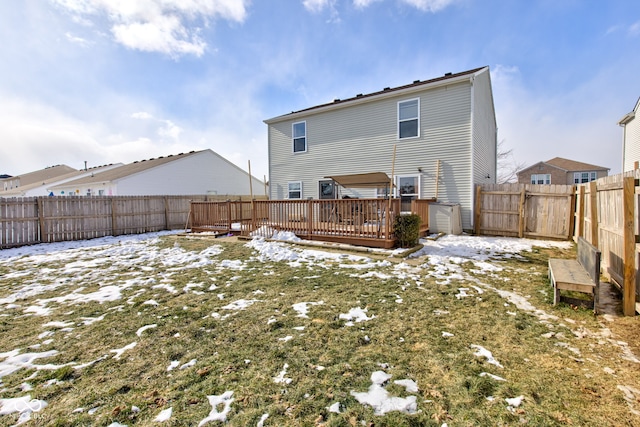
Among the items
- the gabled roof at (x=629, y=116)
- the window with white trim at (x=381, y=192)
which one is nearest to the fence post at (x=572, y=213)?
the window with white trim at (x=381, y=192)

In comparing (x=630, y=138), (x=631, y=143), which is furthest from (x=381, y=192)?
(x=630, y=138)

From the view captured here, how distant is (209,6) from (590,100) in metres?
19.7

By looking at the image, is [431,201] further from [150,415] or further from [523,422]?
[150,415]

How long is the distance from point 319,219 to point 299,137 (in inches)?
252

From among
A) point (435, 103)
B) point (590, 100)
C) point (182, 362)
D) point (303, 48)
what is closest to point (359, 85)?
point (303, 48)

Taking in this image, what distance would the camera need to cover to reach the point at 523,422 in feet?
5.61

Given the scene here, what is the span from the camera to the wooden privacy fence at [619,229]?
129 inches

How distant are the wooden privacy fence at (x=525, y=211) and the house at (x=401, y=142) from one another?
547mm

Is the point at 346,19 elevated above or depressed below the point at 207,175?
above

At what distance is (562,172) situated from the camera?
33719 millimetres

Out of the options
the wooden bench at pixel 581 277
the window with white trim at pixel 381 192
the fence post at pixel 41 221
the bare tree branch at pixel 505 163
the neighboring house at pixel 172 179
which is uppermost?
the bare tree branch at pixel 505 163

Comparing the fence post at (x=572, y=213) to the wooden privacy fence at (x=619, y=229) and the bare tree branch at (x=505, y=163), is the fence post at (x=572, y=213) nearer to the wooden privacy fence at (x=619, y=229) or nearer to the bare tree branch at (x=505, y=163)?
the wooden privacy fence at (x=619, y=229)

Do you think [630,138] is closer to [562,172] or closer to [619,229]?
[619,229]

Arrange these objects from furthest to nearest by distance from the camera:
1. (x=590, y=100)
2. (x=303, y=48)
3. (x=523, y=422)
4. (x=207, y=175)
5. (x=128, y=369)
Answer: (x=207, y=175)
(x=590, y=100)
(x=303, y=48)
(x=128, y=369)
(x=523, y=422)
